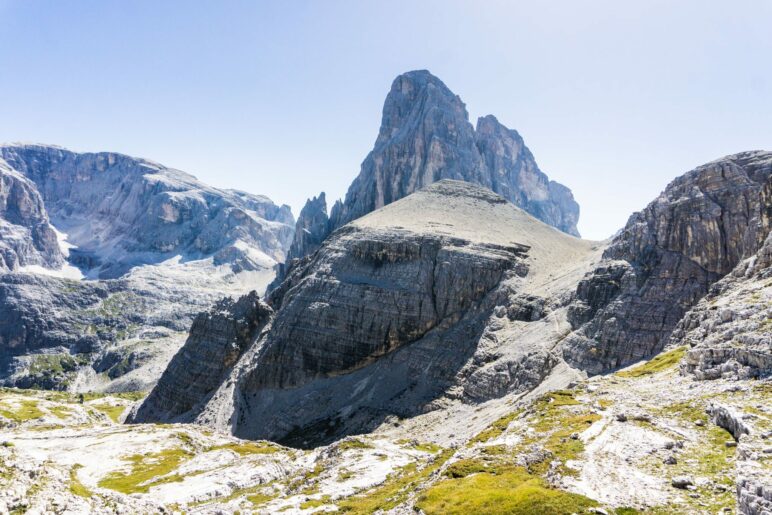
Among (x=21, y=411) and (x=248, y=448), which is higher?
(x=248, y=448)

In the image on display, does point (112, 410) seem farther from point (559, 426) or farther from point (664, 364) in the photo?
point (664, 364)

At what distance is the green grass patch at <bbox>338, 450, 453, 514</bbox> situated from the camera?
3844cm

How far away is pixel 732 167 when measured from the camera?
106 m

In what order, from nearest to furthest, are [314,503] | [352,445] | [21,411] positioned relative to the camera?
[314,503] < [352,445] < [21,411]

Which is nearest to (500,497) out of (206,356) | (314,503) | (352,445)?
(314,503)

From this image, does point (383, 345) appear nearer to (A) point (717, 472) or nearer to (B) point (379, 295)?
(B) point (379, 295)

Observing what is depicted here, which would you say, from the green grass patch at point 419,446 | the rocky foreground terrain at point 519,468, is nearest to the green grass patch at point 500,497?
the rocky foreground terrain at point 519,468

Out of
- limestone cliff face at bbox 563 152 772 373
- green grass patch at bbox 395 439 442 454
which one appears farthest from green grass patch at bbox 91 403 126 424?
limestone cliff face at bbox 563 152 772 373

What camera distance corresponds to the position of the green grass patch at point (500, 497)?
1123 inches

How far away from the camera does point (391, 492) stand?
41.7 metres

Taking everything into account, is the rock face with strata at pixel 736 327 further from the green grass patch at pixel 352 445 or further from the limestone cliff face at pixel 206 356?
the limestone cliff face at pixel 206 356

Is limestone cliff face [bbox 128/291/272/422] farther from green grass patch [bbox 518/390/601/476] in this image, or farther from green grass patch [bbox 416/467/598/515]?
green grass patch [bbox 416/467/598/515]

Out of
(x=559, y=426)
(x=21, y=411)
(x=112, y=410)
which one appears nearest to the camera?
(x=559, y=426)

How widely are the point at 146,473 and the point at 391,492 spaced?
49223mm
